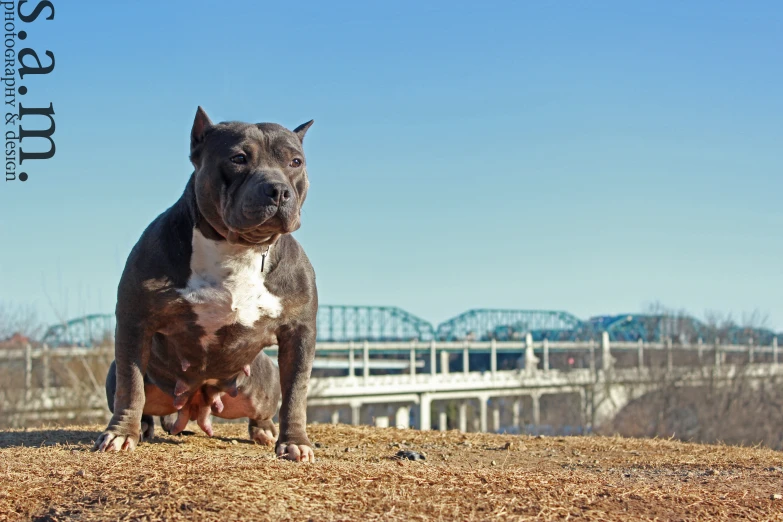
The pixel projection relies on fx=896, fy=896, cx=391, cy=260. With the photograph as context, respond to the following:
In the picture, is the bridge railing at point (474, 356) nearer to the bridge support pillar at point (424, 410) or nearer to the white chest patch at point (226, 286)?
the bridge support pillar at point (424, 410)

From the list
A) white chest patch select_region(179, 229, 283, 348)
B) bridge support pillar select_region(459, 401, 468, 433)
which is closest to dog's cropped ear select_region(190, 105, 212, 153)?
white chest patch select_region(179, 229, 283, 348)

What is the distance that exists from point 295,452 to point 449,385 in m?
74.2

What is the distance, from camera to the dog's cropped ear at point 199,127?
5.93m

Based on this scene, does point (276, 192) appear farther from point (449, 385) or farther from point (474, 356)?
point (474, 356)

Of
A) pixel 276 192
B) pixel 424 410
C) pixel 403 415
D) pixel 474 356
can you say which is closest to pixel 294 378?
pixel 276 192

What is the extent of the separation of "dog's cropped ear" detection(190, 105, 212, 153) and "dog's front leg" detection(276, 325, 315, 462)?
1.40 m

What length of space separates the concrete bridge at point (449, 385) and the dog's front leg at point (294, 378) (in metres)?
28.2

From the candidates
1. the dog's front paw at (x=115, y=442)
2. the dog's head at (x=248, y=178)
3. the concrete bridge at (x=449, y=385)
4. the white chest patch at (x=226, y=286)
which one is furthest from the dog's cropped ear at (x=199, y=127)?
the concrete bridge at (x=449, y=385)

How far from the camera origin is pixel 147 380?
22.0ft

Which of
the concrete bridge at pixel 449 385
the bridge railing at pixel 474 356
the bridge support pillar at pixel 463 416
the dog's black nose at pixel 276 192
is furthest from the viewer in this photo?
the bridge support pillar at pixel 463 416

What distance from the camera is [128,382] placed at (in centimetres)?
605

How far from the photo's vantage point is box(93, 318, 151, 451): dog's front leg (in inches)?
236

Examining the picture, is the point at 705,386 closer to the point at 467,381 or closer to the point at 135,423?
the point at 467,381

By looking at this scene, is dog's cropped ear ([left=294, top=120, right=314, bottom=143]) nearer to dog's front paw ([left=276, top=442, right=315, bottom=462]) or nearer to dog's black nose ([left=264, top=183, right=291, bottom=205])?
dog's black nose ([left=264, top=183, right=291, bottom=205])
